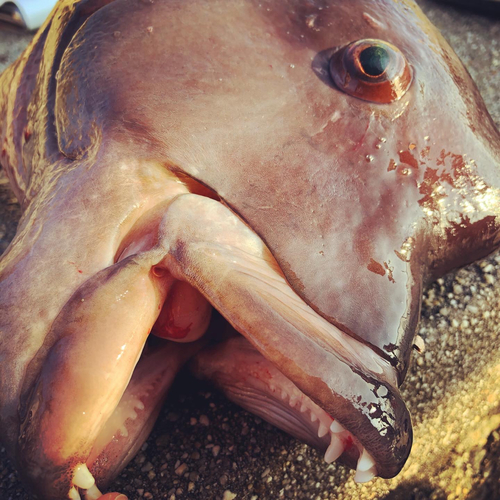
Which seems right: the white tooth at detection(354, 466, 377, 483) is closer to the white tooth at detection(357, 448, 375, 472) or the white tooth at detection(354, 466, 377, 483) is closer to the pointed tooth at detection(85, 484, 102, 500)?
the white tooth at detection(357, 448, 375, 472)

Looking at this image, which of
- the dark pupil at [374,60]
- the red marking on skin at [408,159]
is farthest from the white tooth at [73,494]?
the dark pupil at [374,60]

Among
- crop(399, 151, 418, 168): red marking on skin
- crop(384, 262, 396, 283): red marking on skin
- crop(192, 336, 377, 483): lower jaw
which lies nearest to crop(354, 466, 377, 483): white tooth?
crop(192, 336, 377, 483): lower jaw

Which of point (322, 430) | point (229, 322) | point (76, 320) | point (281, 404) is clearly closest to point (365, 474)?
point (322, 430)

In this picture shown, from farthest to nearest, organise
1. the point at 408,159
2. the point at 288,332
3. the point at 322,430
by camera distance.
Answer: the point at 408,159
the point at 322,430
the point at 288,332

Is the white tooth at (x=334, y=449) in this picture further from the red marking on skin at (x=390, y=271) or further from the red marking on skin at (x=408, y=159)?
the red marking on skin at (x=408, y=159)

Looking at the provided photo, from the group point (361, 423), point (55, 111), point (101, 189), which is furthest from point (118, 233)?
point (361, 423)

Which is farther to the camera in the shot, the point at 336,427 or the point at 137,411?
the point at 137,411

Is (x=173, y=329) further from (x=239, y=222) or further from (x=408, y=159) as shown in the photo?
(x=408, y=159)

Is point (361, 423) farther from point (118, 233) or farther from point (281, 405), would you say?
point (118, 233)
